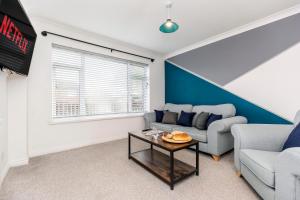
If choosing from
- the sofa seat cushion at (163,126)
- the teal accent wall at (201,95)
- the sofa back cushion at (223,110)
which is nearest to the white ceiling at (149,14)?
the teal accent wall at (201,95)

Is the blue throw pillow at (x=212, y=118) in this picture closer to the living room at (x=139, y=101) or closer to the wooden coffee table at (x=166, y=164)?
the living room at (x=139, y=101)

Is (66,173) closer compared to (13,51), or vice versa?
(13,51)

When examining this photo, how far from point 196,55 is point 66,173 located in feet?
11.9

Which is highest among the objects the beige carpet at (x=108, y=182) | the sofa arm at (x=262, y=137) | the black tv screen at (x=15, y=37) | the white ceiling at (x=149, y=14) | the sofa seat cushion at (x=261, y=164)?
the white ceiling at (x=149, y=14)

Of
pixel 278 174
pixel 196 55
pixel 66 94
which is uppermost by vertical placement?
pixel 196 55

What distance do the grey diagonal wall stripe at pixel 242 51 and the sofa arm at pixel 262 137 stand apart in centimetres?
149

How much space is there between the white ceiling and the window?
684mm

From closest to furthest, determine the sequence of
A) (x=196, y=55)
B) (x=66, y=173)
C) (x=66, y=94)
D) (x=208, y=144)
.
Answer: (x=66, y=173) → (x=208, y=144) → (x=66, y=94) → (x=196, y=55)

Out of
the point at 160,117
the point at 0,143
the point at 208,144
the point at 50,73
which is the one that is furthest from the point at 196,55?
the point at 0,143

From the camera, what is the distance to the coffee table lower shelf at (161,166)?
1.77 metres

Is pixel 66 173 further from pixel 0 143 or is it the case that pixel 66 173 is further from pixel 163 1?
pixel 163 1

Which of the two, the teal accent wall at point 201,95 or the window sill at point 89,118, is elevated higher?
the teal accent wall at point 201,95

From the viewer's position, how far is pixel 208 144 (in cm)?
247

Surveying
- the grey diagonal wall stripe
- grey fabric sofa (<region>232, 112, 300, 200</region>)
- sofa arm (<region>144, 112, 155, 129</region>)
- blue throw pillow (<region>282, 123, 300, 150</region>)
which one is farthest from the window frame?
blue throw pillow (<region>282, 123, 300, 150</region>)
